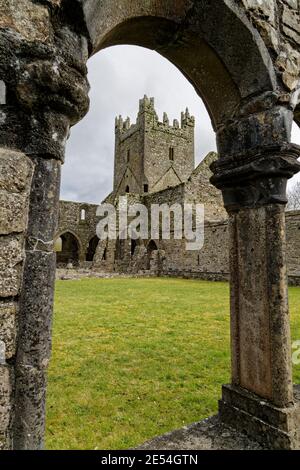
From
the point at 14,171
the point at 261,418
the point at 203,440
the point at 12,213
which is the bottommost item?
the point at 203,440

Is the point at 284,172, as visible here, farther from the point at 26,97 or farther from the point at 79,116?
the point at 26,97

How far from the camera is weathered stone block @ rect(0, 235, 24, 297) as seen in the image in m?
1.23

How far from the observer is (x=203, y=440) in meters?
2.14

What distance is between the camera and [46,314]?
1.34 meters

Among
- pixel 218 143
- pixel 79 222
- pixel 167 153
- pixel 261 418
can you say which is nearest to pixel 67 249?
pixel 79 222

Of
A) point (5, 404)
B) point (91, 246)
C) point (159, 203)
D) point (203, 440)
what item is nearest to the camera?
point (5, 404)

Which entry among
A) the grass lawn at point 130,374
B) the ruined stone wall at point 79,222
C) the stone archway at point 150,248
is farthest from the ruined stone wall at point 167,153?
the grass lawn at point 130,374

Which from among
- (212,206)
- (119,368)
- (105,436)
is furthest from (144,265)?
(105,436)

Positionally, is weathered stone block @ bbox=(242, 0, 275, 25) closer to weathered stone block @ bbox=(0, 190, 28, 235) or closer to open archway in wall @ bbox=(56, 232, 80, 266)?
weathered stone block @ bbox=(0, 190, 28, 235)

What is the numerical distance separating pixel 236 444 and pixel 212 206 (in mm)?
19720

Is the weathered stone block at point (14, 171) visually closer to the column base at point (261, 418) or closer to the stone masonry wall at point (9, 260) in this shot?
the stone masonry wall at point (9, 260)

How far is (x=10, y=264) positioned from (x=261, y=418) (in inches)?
78.3

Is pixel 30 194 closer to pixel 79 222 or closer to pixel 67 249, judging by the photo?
pixel 79 222

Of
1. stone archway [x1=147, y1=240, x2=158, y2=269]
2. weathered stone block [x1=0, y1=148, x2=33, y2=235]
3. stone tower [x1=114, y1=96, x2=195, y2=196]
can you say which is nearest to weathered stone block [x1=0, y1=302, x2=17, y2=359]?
weathered stone block [x1=0, y1=148, x2=33, y2=235]
